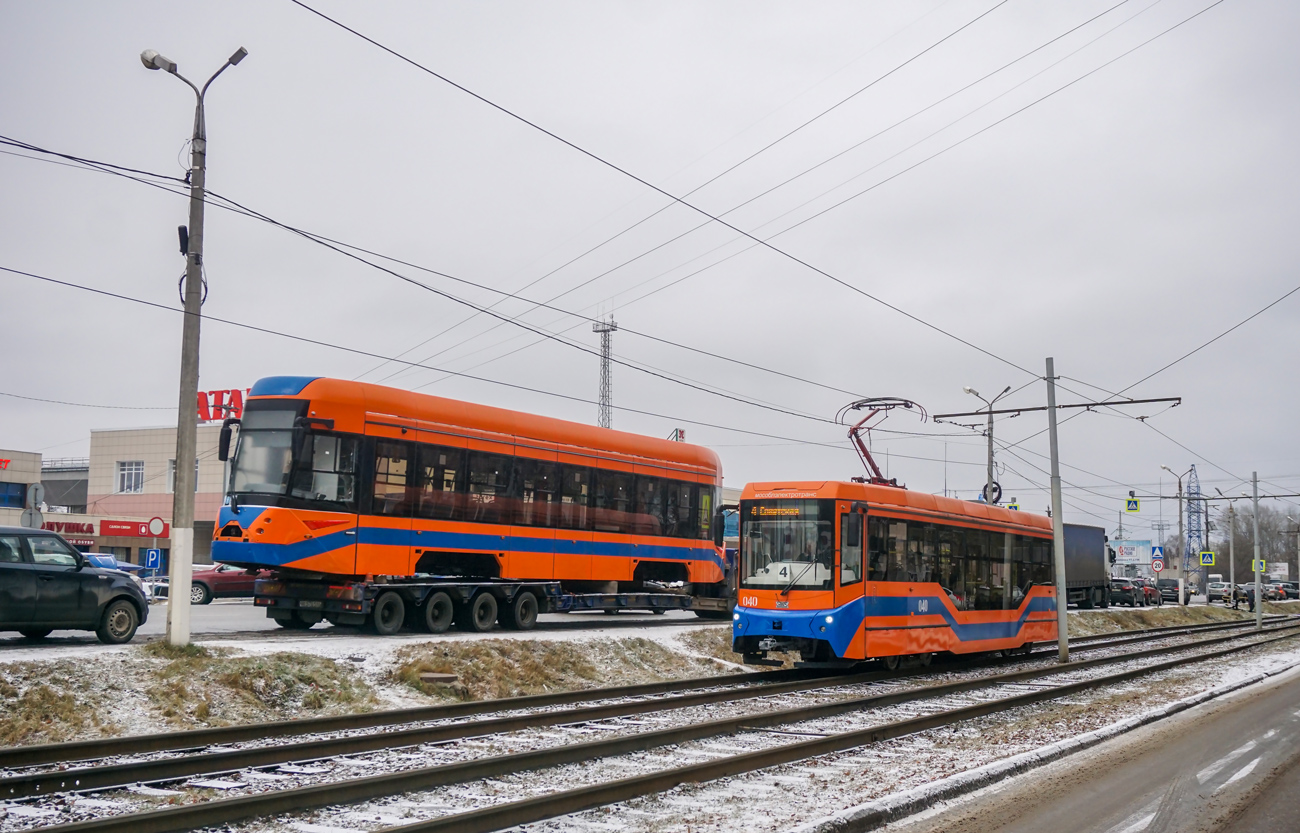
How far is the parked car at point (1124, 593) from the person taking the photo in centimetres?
5206

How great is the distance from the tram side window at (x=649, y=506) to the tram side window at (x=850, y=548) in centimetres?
755

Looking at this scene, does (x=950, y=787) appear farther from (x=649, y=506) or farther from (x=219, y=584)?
(x=219, y=584)

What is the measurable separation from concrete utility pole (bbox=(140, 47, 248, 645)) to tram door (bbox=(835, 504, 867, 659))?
31.0 feet

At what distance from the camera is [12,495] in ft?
193

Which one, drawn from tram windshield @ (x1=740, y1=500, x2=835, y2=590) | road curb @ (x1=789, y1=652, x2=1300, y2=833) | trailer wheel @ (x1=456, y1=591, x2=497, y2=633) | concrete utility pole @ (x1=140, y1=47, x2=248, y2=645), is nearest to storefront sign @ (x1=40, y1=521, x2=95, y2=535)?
trailer wheel @ (x1=456, y1=591, x2=497, y2=633)

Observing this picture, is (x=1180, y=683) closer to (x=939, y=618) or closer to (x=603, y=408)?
(x=939, y=618)

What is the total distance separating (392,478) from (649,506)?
730 cm

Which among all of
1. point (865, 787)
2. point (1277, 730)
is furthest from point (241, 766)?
point (1277, 730)

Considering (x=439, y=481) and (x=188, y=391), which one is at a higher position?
(x=188, y=391)

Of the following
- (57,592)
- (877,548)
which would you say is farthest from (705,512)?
(57,592)

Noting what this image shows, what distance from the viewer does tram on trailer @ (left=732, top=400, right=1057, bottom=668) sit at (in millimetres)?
16725

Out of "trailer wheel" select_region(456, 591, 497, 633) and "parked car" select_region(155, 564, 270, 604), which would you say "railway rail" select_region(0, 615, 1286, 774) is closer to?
"trailer wheel" select_region(456, 591, 497, 633)

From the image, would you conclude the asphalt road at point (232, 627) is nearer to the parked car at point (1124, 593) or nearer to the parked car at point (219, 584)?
the parked car at point (219, 584)

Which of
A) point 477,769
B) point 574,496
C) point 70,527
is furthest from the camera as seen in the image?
point 70,527
